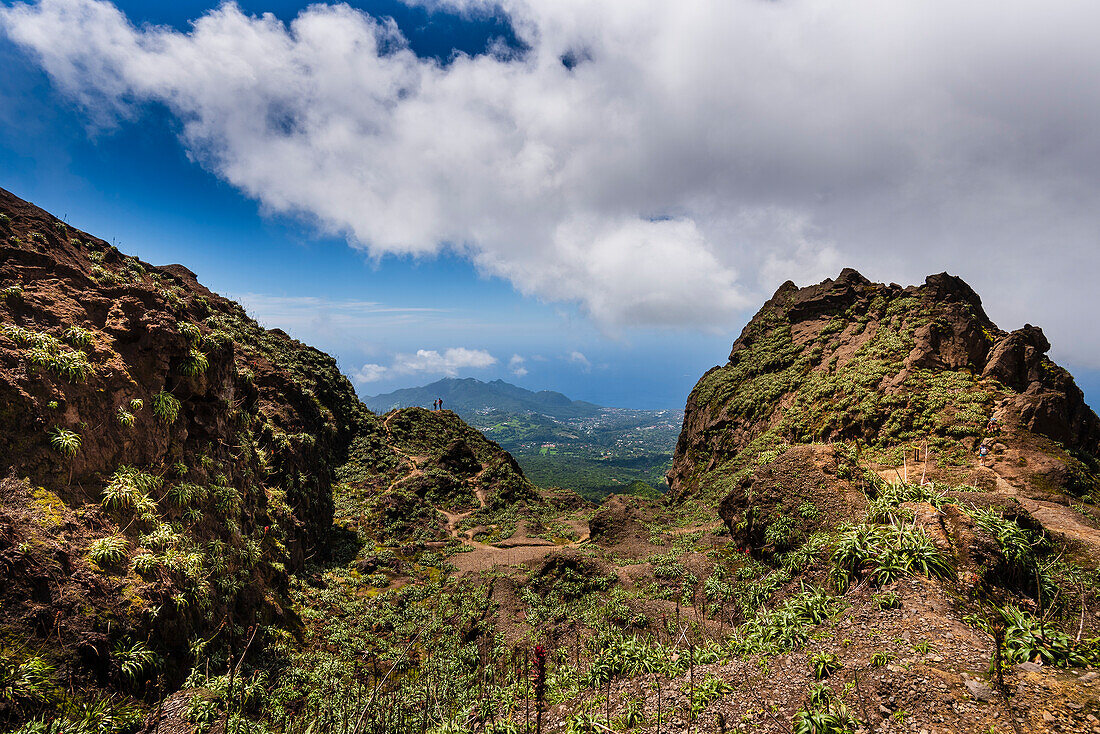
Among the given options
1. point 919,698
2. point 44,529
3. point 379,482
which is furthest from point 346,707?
point 379,482

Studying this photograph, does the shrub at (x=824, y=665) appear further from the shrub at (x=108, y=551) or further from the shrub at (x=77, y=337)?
the shrub at (x=77, y=337)

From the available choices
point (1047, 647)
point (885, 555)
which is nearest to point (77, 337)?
point (885, 555)

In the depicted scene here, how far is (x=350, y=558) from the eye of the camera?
31.1 meters

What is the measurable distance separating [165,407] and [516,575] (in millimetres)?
21078

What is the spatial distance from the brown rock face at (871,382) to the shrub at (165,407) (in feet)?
124

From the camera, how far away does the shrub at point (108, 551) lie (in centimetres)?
1039

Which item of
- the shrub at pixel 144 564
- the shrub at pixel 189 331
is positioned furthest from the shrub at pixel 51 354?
the shrub at pixel 144 564

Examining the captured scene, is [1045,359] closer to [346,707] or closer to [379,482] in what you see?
[346,707]

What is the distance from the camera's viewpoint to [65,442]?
11211 mm

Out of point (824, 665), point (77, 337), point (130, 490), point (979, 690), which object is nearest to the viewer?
point (979, 690)

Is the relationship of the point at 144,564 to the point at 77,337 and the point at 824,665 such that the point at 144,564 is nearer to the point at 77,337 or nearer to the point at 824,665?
the point at 77,337

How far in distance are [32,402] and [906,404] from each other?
43.3 meters

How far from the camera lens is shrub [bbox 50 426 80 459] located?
438 inches

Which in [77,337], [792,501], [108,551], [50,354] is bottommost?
[108,551]
